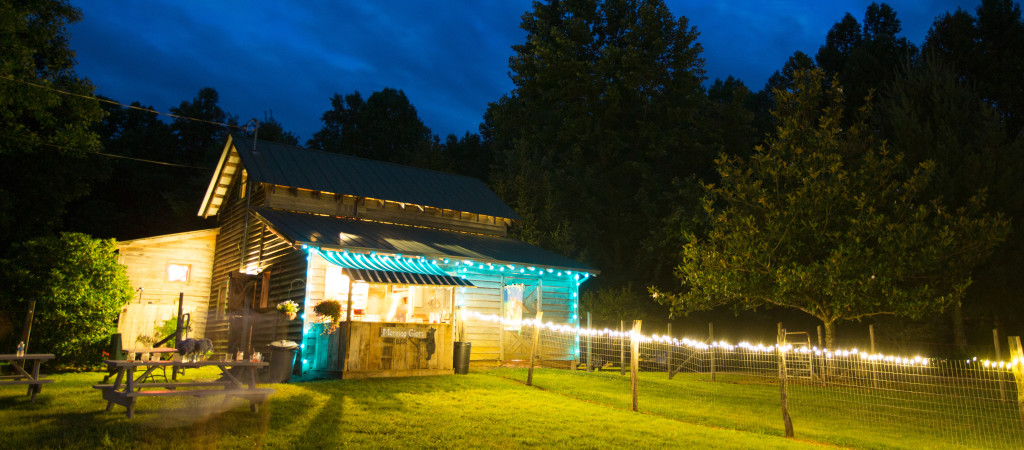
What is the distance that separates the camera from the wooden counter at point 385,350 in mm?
13500

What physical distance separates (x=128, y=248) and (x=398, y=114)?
34.2 meters

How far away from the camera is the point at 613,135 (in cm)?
3444

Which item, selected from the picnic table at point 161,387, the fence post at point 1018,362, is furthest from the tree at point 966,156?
the picnic table at point 161,387

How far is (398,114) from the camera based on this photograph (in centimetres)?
5209

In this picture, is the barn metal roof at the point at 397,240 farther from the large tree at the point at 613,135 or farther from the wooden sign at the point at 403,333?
the large tree at the point at 613,135

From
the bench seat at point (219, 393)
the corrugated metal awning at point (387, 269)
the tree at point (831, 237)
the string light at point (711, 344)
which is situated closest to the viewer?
the bench seat at point (219, 393)

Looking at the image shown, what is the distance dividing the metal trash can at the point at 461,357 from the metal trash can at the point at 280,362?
3.47 m

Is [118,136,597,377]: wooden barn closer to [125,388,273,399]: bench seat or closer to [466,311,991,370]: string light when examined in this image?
[466,311,991,370]: string light

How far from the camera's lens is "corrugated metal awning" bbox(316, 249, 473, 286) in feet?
46.2

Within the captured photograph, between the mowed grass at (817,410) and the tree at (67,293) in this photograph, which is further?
the tree at (67,293)

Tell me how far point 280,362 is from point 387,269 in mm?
3071

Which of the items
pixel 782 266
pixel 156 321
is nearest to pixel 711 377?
pixel 782 266

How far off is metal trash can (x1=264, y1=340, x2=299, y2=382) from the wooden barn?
0.88 m

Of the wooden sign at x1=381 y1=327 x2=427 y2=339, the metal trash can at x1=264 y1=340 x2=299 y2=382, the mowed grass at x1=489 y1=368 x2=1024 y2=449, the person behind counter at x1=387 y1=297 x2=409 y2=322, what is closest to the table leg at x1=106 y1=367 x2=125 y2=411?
the metal trash can at x1=264 y1=340 x2=299 y2=382
